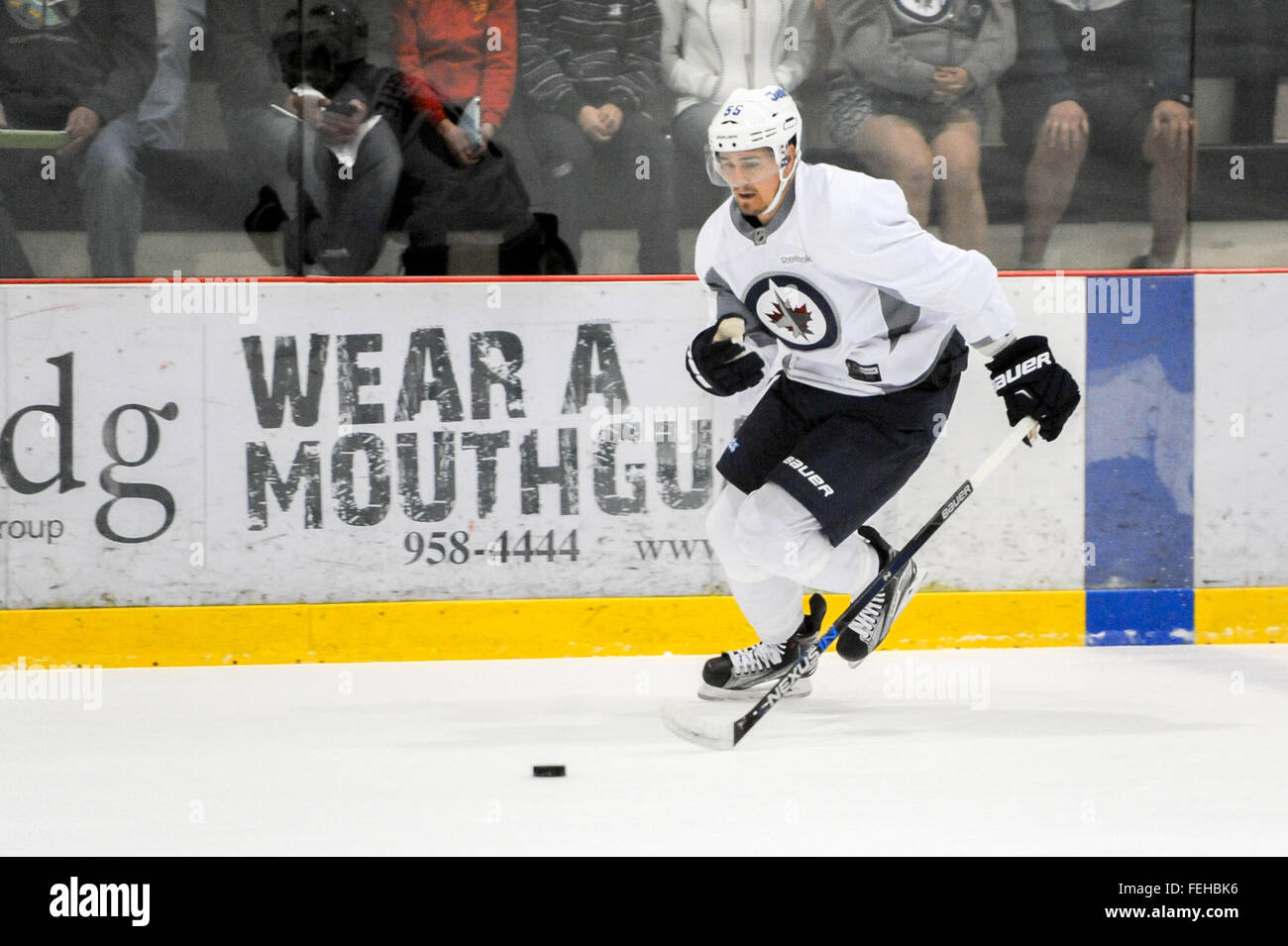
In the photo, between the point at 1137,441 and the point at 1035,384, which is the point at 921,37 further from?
the point at 1035,384

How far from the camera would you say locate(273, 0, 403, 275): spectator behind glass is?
172 inches

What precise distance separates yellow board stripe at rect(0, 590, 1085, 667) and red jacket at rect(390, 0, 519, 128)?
142 cm

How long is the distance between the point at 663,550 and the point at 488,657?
1.81 feet

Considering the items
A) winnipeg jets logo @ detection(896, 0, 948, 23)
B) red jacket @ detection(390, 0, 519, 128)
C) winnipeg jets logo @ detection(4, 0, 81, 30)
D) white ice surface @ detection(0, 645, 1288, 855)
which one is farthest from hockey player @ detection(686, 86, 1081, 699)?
winnipeg jets logo @ detection(4, 0, 81, 30)

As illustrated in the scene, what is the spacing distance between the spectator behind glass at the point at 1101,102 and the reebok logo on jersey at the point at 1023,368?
1.25 metres

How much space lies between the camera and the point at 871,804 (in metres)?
2.77

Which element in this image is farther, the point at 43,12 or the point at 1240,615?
the point at 1240,615

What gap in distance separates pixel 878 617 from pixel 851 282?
718mm

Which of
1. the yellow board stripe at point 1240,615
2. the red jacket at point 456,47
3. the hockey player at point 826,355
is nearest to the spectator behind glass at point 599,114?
the red jacket at point 456,47

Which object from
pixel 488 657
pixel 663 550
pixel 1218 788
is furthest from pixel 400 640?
pixel 1218 788

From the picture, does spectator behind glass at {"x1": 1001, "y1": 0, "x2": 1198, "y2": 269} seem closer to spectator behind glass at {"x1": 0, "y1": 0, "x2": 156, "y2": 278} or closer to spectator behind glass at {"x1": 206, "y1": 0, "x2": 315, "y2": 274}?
spectator behind glass at {"x1": 206, "y1": 0, "x2": 315, "y2": 274}

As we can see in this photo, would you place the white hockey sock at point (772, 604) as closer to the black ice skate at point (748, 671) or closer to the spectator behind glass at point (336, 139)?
the black ice skate at point (748, 671)

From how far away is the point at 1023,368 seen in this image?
3375mm

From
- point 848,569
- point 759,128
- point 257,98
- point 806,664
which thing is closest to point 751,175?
point 759,128
